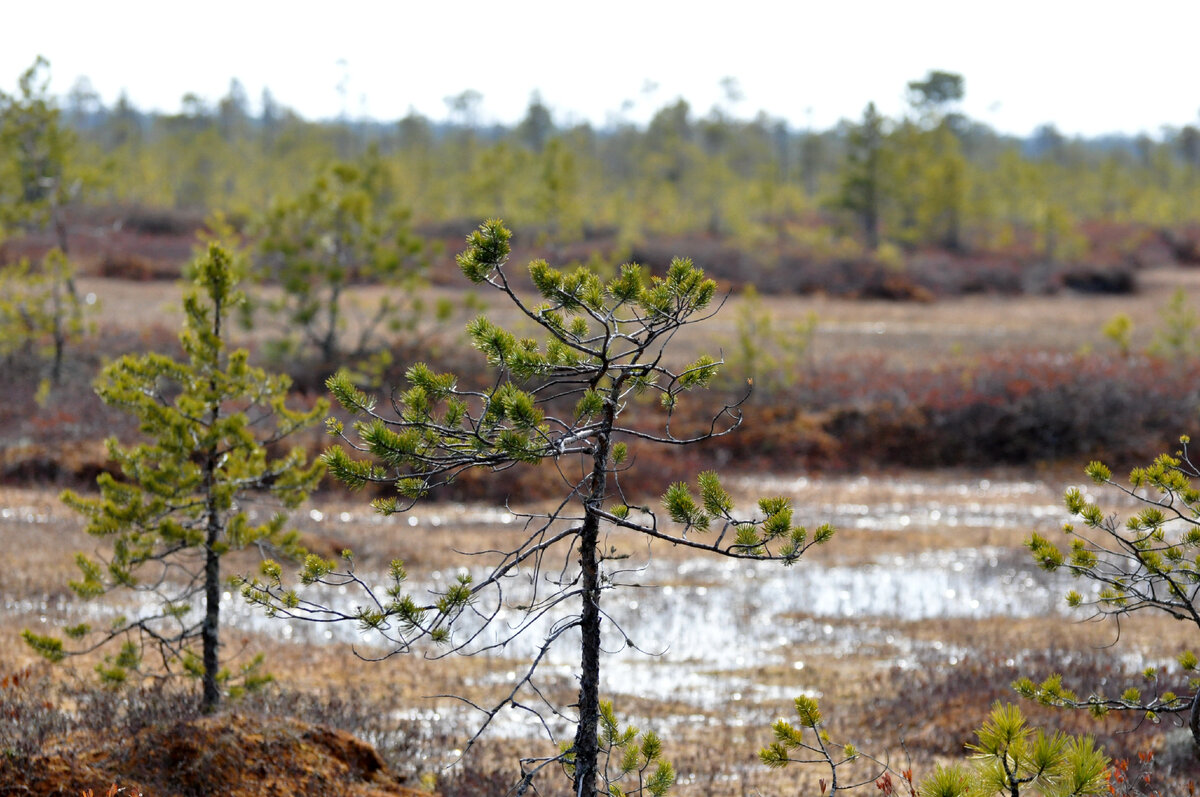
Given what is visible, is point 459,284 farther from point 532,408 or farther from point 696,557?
point 532,408

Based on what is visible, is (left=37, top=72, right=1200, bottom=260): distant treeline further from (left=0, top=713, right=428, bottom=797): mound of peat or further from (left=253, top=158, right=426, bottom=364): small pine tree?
(left=0, top=713, right=428, bottom=797): mound of peat

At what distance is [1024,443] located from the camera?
70.7ft

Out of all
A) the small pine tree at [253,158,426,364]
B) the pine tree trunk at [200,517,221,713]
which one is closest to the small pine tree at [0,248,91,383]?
the small pine tree at [253,158,426,364]

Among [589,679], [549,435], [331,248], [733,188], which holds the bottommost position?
Result: [589,679]

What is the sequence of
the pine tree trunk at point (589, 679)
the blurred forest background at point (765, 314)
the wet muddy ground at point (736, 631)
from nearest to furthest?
1. the pine tree trunk at point (589, 679)
2. the wet muddy ground at point (736, 631)
3. the blurred forest background at point (765, 314)

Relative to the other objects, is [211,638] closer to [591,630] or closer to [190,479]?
[190,479]

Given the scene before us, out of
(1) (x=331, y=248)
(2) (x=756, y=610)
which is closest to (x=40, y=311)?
(1) (x=331, y=248)

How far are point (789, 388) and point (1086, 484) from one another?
6758mm

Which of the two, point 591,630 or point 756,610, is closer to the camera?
point 591,630

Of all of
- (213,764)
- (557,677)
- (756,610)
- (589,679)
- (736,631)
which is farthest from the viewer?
(756,610)

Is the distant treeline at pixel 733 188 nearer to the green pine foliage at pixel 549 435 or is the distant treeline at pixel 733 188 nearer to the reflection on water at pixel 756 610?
the reflection on water at pixel 756 610

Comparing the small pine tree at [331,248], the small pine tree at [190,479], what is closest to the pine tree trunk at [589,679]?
the small pine tree at [190,479]

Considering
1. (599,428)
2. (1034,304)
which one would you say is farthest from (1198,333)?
(599,428)

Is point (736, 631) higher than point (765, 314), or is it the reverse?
point (765, 314)
